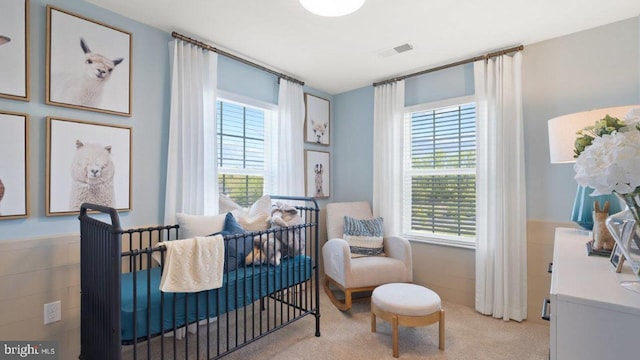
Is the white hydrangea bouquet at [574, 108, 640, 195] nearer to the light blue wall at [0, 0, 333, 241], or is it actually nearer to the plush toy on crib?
the plush toy on crib

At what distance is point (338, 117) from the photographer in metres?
3.92

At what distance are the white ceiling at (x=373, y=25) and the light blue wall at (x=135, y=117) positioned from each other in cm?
15

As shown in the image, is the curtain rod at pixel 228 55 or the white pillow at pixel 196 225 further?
the curtain rod at pixel 228 55

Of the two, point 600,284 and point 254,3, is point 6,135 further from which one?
→ point 600,284

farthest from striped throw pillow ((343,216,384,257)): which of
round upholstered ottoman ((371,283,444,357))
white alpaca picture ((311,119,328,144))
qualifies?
white alpaca picture ((311,119,328,144))

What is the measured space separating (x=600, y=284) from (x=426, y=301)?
129 centimetres

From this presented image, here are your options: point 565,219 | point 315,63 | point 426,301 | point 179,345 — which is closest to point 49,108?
point 179,345

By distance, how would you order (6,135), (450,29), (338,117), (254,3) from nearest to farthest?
(6,135)
(254,3)
(450,29)
(338,117)

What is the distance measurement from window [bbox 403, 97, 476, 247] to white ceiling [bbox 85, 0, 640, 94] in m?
0.59

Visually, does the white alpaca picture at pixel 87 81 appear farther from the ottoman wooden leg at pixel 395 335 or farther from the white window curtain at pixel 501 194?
the white window curtain at pixel 501 194

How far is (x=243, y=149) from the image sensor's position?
2.94 meters

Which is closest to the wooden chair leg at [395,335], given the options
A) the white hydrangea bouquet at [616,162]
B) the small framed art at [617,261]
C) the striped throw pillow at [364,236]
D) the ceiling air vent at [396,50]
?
the striped throw pillow at [364,236]

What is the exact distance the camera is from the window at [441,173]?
2971 millimetres

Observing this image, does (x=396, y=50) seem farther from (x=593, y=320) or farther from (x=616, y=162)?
(x=593, y=320)
